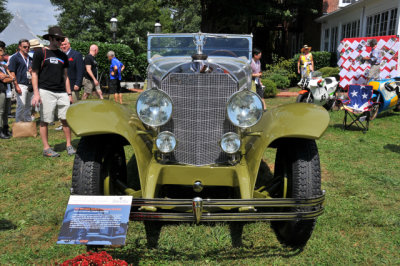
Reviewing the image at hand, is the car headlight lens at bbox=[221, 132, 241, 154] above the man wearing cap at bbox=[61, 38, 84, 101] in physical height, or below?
below

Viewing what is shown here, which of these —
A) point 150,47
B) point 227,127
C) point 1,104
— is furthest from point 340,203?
point 1,104

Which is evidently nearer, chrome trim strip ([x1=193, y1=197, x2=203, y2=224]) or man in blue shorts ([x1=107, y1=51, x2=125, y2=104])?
chrome trim strip ([x1=193, y1=197, x2=203, y2=224])

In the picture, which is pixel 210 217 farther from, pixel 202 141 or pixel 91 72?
pixel 91 72

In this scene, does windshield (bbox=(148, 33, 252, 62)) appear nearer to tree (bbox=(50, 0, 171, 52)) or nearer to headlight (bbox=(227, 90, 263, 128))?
headlight (bbox=(227, 90, 263, 128))

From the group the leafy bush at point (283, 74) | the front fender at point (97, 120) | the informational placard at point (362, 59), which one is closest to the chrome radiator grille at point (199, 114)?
the front fender at point (97, 120)

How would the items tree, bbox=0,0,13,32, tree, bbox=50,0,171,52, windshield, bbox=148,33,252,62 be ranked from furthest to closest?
1. tree, bbox=0,0,13,32
2. tree, bbox=50,0,171,52
3. windshield, bbox=148,33,252,62

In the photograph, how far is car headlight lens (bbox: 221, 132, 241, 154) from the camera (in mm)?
2588

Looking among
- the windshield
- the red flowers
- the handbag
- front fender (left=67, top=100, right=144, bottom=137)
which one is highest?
the windshield

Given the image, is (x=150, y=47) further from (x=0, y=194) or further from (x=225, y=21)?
(x=225, y=21)

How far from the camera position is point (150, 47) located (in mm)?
4219

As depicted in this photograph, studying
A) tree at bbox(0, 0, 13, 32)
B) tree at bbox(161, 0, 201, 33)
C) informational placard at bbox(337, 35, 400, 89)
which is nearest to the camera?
informational placard at bbox(337, 35, 400, 89)

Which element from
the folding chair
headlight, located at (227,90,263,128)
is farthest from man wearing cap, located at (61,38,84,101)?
the folding chair

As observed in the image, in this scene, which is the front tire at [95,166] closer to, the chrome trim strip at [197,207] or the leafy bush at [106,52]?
the chrome trim strip at [197,207]

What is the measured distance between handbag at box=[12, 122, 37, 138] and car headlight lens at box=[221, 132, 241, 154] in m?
4.84
